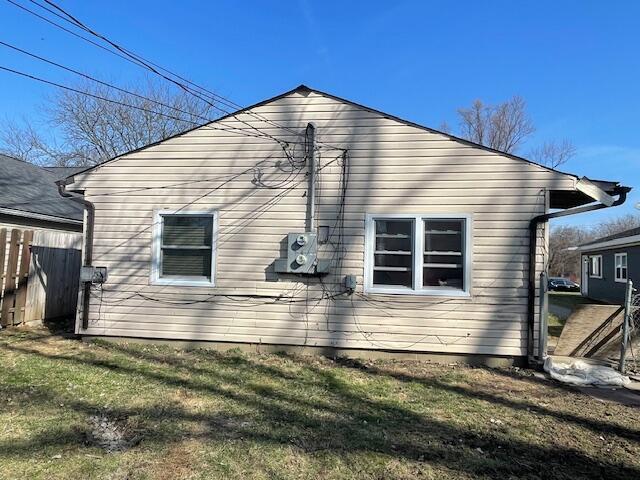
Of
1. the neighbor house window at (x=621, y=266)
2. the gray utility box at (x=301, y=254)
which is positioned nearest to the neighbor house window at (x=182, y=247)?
the gray utility box at (x=301, y=254)

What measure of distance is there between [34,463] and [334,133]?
18.9 ft

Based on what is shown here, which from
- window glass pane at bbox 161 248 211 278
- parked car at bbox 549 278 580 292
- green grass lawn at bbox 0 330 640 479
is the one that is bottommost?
green grass lawn at bbox 0 330 640 479

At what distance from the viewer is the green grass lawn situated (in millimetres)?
3760

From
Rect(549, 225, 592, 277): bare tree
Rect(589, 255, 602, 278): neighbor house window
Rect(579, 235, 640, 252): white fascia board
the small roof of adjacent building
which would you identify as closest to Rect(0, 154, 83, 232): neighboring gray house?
Rect(579, 235, 640, 252): white fascia board

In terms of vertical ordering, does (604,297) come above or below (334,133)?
below

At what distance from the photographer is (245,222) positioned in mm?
7812

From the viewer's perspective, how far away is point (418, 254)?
732 centimetres

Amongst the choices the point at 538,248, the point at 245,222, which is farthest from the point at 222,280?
the point at 538,248

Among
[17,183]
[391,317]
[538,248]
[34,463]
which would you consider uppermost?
[17,183]

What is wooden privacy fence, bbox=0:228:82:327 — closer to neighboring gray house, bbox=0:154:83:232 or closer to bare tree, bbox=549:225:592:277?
neighboring gray house, bbox=0:154:83:232

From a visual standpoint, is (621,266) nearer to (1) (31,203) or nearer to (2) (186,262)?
(2) (186,262)

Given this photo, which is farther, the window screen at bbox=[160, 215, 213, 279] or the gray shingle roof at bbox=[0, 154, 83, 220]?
the gray shingle roof at bbox=[0, 154, 83, 220]

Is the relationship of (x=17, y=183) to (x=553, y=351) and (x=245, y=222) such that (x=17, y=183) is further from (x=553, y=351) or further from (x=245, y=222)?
(x=553, y=351)

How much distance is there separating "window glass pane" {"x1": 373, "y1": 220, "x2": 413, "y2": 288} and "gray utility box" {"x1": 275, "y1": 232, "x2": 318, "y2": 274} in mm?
950
